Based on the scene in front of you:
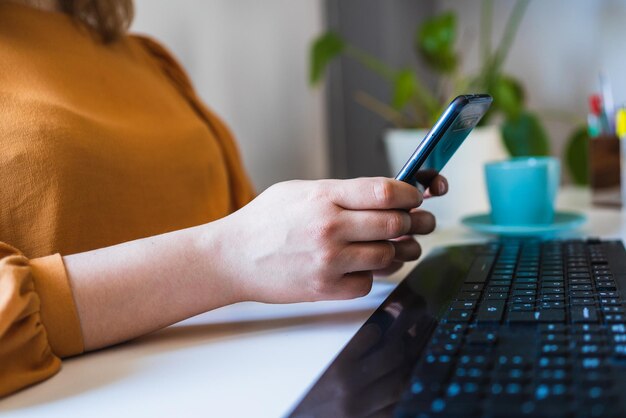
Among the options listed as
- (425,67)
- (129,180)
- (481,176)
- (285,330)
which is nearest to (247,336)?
(285,330)

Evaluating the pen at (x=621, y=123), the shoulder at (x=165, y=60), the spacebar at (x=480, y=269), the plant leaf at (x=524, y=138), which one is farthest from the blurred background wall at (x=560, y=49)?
the spacebar at (x=480, y=269)

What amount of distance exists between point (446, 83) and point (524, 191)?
948 millimetres

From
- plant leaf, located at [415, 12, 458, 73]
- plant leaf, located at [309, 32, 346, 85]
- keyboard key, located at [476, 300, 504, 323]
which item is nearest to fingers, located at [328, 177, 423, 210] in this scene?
keyboard key, located at [476, 300, 504, 323]

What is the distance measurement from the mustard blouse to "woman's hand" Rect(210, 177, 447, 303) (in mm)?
130

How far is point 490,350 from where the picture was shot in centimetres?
43

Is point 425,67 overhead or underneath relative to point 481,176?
overhead

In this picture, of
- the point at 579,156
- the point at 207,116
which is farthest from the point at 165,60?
the point at 579,156

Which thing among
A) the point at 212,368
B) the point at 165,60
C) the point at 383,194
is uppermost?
the point at 165,60

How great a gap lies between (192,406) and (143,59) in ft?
2.28

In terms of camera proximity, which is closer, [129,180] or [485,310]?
[485,310]

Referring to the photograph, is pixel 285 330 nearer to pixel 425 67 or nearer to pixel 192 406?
pixel 192 406

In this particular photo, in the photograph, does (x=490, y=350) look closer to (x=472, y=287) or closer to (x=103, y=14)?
(x=472, y=287)

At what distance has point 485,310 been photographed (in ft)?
1.69

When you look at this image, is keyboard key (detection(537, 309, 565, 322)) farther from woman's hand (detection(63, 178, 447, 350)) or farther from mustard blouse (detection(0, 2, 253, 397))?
mustard blouse (detection(0, 2, 253, 397))
